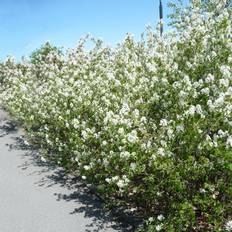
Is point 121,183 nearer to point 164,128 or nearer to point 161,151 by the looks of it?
point 161,151

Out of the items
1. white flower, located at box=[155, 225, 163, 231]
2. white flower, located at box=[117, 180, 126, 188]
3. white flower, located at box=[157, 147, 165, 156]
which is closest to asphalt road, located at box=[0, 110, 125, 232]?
white flower, located at box=[117, 180, 126, 188]

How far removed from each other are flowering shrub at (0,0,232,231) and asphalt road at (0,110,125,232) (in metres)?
0.66

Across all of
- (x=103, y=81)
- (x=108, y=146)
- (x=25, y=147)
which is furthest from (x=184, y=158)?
(x=25, y=147)

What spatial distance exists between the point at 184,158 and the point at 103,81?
4.89 m

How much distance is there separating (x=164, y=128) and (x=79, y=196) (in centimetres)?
378

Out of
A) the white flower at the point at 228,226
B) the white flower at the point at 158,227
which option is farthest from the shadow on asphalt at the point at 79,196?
the white flower at the point at 228,226

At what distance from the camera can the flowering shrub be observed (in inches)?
319

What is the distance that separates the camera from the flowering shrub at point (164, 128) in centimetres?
809

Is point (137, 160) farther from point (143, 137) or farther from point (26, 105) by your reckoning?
point (26, 105)

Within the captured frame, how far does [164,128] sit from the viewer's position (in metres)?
9.13

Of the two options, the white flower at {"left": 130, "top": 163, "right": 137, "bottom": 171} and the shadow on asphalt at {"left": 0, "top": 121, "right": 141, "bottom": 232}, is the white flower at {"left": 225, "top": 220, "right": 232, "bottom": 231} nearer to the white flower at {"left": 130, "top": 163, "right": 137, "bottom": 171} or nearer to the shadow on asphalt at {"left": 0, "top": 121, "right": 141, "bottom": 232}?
the white flower at {"left": 130, "top": 163, "right": 137, "bottom": 171}

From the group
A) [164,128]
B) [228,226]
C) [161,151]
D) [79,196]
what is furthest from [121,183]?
[79,196]

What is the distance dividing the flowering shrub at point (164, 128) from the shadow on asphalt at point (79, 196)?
1.31 ft

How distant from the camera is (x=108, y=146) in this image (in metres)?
9.84
